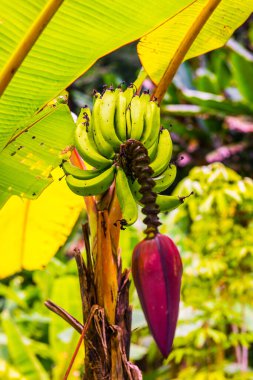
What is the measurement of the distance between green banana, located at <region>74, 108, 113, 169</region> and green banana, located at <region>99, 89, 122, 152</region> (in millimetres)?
26

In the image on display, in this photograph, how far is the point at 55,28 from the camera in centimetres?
82

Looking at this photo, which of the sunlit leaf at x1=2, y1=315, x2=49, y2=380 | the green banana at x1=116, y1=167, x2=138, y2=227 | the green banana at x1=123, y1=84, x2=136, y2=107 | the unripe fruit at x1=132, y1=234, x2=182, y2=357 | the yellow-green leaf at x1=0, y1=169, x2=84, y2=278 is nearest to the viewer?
the unripe fruit at x1=132, y1=234, x2=182, y2=357

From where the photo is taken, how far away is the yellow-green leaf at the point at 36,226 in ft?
4.08

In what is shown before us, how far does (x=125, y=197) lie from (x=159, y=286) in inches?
7.2

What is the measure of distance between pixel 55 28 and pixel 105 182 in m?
0.24

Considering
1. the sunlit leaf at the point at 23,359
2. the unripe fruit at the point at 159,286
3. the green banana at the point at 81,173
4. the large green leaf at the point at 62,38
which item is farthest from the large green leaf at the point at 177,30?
the sunlit leaf at the point at 23,359

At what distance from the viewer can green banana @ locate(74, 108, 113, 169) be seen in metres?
0.85

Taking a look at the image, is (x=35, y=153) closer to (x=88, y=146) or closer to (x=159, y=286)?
(x=88, y=146)

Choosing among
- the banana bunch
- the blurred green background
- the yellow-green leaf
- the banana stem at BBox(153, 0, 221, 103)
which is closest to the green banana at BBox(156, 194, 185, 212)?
the banana bunch

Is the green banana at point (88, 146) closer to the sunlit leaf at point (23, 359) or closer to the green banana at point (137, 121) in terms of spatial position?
the green banana at point (137, 121)

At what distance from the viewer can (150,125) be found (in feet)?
2.87

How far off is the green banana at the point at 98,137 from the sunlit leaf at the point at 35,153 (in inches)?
4.6

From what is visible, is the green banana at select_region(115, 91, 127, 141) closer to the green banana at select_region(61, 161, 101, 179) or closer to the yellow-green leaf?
the green banana at select_region(61, 161, 101, 179)

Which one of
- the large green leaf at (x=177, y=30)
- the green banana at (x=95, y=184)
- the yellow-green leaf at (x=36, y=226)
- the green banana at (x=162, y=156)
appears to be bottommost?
the green banana at (x=95, y=184)
